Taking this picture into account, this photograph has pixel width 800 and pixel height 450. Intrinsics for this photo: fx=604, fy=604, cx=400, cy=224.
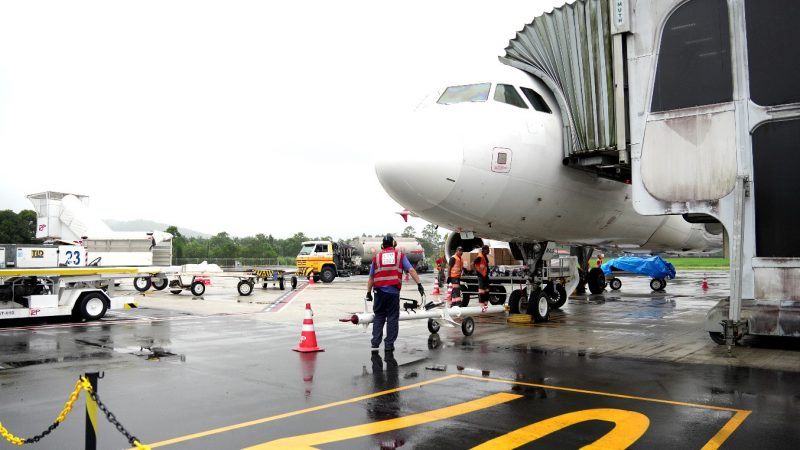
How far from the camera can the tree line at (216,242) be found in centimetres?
6419

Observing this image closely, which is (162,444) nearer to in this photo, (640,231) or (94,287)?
(94,287)

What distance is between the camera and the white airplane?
31.6ft

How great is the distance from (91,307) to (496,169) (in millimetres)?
10577

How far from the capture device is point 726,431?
5.05 metres

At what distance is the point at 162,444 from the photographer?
4.73 metres

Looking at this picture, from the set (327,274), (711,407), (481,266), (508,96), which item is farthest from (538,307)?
(327,274)

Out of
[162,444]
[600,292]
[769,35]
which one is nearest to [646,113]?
[769,35]

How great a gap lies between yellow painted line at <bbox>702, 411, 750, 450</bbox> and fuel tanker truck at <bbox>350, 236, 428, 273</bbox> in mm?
37392

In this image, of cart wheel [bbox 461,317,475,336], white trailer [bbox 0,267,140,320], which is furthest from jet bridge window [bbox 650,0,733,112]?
white trailer [bbox 0,267,140,320]

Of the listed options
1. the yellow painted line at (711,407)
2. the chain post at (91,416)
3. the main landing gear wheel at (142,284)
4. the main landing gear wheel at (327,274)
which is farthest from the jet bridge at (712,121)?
the main landing gear wheel at (327,274)

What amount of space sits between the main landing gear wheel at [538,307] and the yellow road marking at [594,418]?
742 cm

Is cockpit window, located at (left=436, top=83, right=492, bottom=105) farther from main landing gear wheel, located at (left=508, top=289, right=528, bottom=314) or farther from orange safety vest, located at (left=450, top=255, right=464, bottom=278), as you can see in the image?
orange safety vest, located at (left=450, top=255, right=464, bottom=278)

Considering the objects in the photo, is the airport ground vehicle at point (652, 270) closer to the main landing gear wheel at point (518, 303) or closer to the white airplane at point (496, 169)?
the main landing gear wheel at point (518, 303)

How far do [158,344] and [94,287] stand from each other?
579 centimetres
